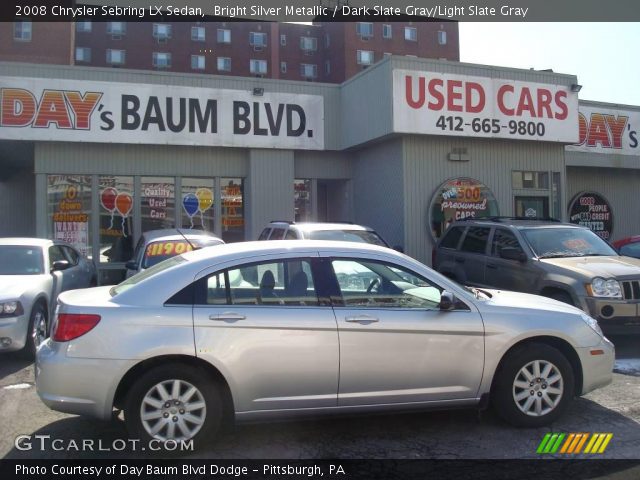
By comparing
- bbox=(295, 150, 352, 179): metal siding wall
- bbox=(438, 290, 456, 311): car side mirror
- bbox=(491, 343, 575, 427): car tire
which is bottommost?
bbox=(491, 343, 575, 427): car tire

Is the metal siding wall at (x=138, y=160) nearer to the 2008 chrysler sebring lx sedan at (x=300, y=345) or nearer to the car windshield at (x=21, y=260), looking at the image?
the car windshield at (x=21, y=260)

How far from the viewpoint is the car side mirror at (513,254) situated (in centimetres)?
867

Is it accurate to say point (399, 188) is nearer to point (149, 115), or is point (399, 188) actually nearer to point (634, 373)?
point (149, 115)

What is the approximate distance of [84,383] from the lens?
429cm

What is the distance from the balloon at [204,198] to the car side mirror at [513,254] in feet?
29.0

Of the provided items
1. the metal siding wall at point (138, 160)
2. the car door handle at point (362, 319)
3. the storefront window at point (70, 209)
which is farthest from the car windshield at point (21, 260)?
the metal siding wall at point (138, 160)

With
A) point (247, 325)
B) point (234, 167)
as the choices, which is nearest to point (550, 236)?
point (247, 325)

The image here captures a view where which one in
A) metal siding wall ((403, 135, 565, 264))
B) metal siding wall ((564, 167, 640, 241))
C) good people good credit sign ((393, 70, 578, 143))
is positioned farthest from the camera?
metal siding wall ((564, 167, 640, 241))

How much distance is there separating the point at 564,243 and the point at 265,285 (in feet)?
19.5

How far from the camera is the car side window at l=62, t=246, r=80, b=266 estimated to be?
999cm

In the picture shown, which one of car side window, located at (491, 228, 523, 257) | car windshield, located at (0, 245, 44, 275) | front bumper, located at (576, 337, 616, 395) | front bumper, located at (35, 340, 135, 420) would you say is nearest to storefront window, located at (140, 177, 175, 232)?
car windshield, located at (0, 245, 44, 275)

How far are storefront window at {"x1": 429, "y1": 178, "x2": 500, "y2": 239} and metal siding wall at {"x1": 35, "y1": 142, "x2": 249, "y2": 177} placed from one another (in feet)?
16.5

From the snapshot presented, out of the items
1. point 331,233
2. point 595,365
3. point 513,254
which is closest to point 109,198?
point 331,233

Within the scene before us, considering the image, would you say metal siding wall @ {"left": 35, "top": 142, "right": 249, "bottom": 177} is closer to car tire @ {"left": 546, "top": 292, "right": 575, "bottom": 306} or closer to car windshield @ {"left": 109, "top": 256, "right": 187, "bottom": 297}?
car tire @ {"left": 546, "top": 292, "right": 575, "bottom": 306}
